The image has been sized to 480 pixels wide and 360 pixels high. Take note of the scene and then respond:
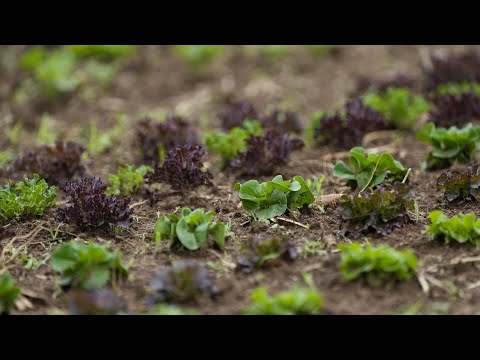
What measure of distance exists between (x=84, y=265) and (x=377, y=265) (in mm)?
1647

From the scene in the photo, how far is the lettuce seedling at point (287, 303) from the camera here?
354cm

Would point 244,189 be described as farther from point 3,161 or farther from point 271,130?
point 3,161

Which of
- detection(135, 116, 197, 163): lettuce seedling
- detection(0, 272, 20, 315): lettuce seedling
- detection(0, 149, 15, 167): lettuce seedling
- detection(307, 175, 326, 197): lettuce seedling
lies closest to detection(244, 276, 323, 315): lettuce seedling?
detection(0, 272, 20, 315): lettuce seedling

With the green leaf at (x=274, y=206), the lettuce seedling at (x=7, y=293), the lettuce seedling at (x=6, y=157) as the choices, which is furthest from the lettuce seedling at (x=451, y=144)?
the lettuce seedling at (x=6, y=157)

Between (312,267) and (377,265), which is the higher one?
(377,265)

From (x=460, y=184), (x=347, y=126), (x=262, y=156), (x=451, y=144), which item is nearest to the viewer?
(x=460, y=184)

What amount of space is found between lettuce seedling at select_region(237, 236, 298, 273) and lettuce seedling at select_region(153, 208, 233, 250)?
0.27 m

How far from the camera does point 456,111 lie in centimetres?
644

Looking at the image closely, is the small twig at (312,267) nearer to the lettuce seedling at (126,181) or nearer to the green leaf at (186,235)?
the green leaf at (186,235)

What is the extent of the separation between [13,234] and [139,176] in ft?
3.62

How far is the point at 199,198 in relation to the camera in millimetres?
5270

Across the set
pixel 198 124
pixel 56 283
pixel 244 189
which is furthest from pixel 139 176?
pixel 198 124

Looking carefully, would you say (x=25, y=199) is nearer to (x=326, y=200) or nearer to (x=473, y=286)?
(x=326, y=200)

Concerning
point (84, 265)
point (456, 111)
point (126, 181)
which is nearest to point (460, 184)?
point (456, 111)
